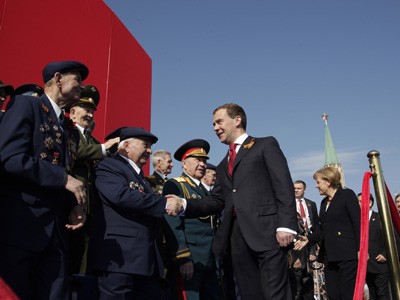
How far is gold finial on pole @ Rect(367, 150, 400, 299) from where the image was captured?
9.45ft

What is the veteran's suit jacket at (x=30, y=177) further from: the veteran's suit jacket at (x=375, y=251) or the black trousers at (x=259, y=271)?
the veteran's suit jacket at (x=375, y=251)

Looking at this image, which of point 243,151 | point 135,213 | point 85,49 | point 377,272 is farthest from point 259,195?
point 85,49

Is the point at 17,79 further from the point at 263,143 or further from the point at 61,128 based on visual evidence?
the point at 263,143

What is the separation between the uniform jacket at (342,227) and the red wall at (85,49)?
3.03 meters

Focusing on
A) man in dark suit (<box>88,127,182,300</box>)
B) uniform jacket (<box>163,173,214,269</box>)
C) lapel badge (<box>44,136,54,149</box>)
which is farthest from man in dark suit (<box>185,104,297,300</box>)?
lapel badge (<box>44,136,54,149</box>)

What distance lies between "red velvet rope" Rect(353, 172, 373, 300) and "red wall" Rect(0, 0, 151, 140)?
11.6 feet

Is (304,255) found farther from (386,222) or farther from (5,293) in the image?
(5,293)

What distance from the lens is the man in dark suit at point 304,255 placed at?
6909 millimetres

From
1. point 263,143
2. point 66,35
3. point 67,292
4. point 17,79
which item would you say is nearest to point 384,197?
point 263,143

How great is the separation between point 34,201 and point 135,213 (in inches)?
40.5

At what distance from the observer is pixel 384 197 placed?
3.01m

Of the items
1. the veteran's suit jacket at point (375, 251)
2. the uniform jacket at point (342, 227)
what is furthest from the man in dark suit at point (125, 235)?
the veteran's suit jacket at point (375, 251)

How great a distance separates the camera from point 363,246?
2869 mm

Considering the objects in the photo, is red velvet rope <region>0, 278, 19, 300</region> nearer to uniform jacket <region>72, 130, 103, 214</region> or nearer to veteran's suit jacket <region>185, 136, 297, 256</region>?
veteran's suit jacket <region>185, 136, 297, 256</region>
